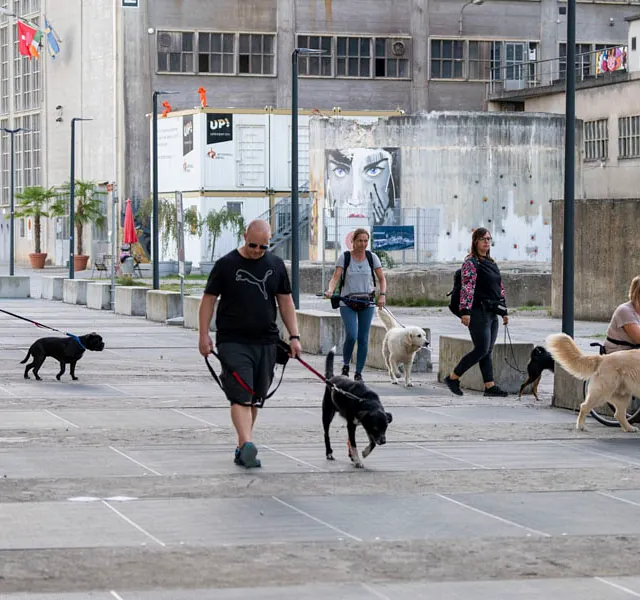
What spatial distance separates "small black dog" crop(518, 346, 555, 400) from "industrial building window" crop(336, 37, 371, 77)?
59.4 m

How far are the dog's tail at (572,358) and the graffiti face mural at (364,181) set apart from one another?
41.0 m

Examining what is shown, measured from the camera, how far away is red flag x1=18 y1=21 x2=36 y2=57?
7869 centimetres

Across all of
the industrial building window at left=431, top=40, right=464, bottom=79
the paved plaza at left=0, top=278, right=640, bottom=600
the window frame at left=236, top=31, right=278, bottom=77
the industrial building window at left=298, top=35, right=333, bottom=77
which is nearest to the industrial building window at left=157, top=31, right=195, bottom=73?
the window frame at left=236, top=31, right=278, bottom=77

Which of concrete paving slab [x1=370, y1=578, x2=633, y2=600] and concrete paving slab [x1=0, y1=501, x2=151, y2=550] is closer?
concrete paving slab [x1=370, y1=578, x2=633, y2=600]

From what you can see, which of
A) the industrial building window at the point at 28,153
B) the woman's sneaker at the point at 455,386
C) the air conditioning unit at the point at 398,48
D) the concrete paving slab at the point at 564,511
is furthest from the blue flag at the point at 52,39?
the concrete paving slab at the point at 564,511

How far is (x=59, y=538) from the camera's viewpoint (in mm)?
8445

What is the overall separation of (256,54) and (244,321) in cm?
6347

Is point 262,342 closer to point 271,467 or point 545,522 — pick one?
point 271,467

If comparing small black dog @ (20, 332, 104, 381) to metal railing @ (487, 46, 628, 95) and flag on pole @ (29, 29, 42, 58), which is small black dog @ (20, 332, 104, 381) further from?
flag on pole @ (29, 29, 42, 58)

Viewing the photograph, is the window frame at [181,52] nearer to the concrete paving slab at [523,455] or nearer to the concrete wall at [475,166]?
the concrete wall at [475,166]

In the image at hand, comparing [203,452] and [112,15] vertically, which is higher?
[112,15]

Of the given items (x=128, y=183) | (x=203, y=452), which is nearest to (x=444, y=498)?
(x=203, y=452)

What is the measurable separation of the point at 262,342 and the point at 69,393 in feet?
19.9

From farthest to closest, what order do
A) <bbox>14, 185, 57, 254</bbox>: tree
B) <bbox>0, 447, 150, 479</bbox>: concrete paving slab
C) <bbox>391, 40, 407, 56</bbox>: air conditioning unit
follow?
1. <bbox>14, 185, 57, 254</bbox>: tree
2. <bbox>391, 40, 407, 56</bbox>: air conditioning unit
3. <bbox>0, 447, 150, 479</bbox>: concrete paving slab
